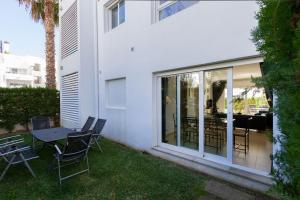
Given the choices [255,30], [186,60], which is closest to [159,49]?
[186,60]

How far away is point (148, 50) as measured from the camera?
20.6 ft

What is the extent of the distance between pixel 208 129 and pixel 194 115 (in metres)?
0.50

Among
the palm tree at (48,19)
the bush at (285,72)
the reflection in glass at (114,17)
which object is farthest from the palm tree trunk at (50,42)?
the bush at (285,72)

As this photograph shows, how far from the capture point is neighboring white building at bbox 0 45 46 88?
30.1 m

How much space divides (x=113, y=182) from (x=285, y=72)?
12.2 ft

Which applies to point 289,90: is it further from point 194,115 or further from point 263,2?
point 194,115

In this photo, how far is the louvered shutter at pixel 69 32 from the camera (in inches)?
373

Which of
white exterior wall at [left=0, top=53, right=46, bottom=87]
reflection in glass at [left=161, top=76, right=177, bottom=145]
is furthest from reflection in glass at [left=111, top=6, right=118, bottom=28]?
white exterior wall at [left=0, top=53, right=46, bottom=87]

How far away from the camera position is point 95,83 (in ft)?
29.8

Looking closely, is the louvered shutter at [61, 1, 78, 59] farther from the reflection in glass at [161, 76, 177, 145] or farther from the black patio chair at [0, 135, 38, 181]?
the black patio chair at [0, 135, 38, 181]

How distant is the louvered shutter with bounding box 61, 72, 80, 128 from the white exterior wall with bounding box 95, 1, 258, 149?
1324 millimetres

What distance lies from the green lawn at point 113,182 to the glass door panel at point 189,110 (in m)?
0.84

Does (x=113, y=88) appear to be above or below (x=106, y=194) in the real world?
above

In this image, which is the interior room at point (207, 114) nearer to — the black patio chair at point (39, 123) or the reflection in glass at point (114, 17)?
the reflection in glass at point (114, 17)
